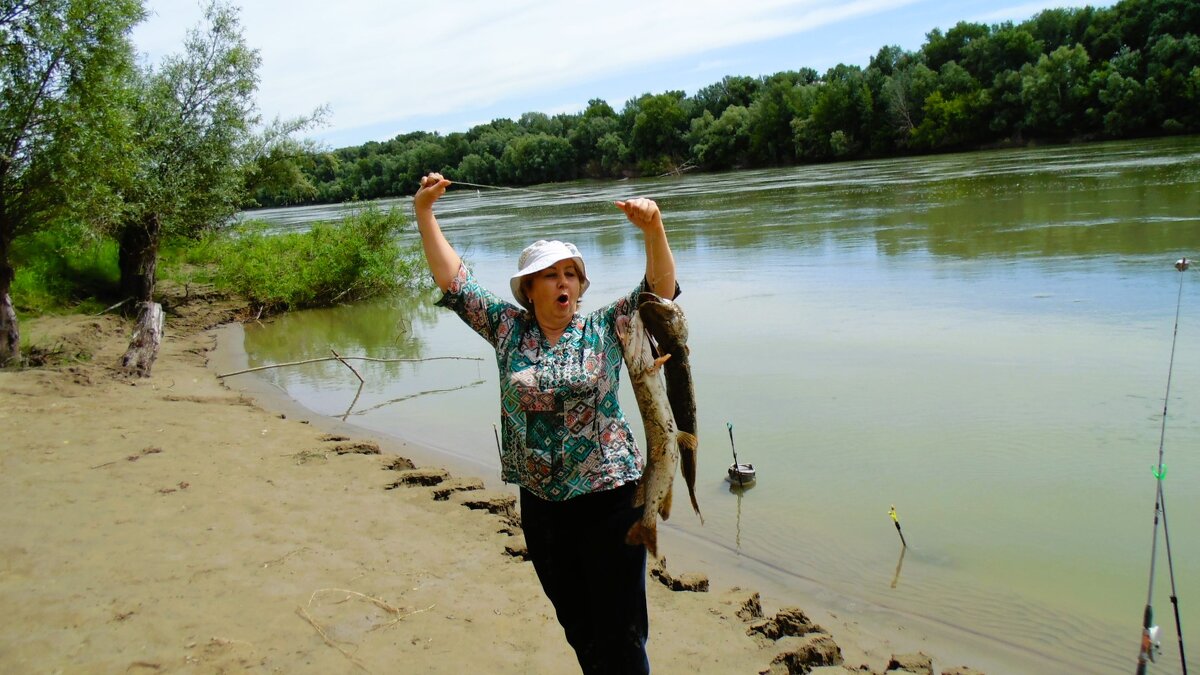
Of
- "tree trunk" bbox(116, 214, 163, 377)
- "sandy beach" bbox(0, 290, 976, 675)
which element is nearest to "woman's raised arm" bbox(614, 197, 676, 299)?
"sandy beach" bbox(0, 290, 976, 675)

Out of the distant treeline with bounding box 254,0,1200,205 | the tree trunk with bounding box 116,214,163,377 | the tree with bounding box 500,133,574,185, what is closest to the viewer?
the tree trunk with bounding box 116,214,163,377

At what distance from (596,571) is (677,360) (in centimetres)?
89

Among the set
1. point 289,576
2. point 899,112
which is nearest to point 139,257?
point 289,576

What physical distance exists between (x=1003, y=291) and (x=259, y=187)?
1769 centimetres

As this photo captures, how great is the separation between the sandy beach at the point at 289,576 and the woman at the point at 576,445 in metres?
1.24

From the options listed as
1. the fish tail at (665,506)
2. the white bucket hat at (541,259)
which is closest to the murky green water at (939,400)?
the fish tail at (665,506)

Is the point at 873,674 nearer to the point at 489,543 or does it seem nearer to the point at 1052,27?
the point at 489,543

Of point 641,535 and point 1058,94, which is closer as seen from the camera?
point 641,535

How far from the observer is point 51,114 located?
37.6 feet

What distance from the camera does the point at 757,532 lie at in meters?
6.32

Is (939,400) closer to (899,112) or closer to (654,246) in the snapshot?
(654,246)

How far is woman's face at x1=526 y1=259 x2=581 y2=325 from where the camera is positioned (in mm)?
2959

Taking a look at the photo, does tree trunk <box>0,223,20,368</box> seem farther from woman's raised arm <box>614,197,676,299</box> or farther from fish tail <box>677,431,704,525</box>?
woman's raised arm <box>614,197,676,299</box>

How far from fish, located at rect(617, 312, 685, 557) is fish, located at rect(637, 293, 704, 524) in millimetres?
50
